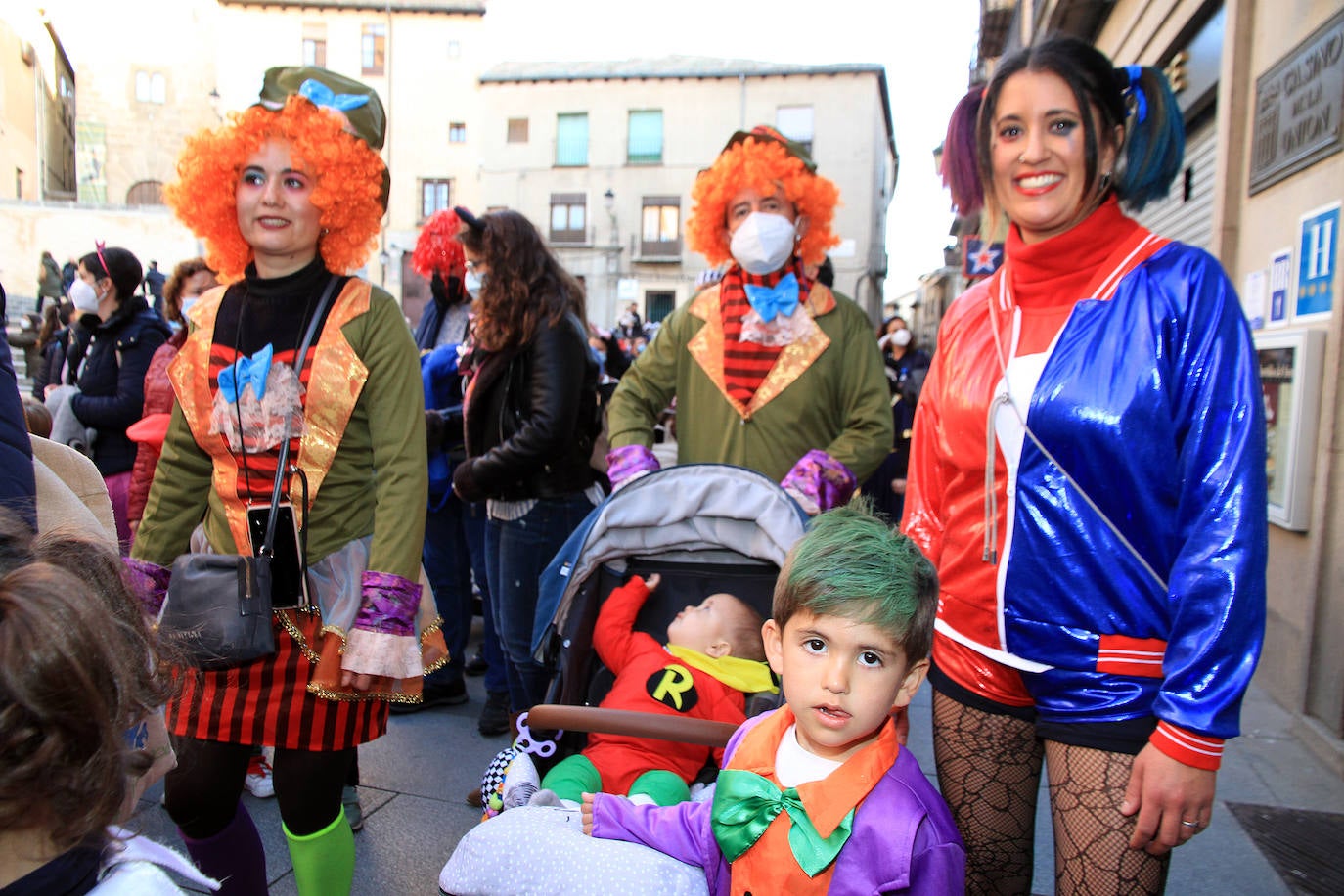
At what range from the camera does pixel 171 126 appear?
124 feet

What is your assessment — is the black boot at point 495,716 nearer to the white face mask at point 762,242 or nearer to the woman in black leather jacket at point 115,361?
the woman in black leather jacket at point 115,361

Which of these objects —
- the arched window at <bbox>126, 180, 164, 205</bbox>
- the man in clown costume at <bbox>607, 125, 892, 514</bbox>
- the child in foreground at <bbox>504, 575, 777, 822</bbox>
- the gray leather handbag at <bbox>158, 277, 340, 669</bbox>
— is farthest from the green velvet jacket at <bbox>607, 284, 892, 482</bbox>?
the arched window at <bbox>126, 180, 164, 205</bbox>

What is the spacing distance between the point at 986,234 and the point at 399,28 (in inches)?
1462

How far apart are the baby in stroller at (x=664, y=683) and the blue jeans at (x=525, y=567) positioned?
73 centimetres

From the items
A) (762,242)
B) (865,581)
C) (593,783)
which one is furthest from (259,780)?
(865,581)

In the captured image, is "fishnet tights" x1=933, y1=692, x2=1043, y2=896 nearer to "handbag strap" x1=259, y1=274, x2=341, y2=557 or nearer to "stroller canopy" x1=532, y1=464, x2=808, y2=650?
"stroller canopy" x1=532, y1=464, x2=808, y2=650

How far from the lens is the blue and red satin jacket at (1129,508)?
1.43 metres

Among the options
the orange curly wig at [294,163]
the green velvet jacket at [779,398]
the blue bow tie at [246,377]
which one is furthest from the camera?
the green velvet jacket at [779,398]

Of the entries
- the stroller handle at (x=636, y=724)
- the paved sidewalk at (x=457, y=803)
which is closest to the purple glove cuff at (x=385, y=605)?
the stroller handle at (x=636, y=724)

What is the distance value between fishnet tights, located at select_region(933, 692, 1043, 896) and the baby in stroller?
0.75 metres

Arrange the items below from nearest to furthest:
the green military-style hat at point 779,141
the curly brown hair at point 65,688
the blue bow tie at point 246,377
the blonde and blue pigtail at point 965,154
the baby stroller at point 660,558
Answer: the curly brown hair at point 65,688 → the blonde and blue pigtail at point 965,154 → the blue bow tie at point 246,377 → the baby stroller at point 660,558 → the green military-style hat at point 779,141

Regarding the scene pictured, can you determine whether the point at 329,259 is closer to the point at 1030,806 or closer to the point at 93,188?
the point at 1030,806

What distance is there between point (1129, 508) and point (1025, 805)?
0.64 metres

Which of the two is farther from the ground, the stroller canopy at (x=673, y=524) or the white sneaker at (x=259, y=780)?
the stroller canopy at (x=673, y=524)
